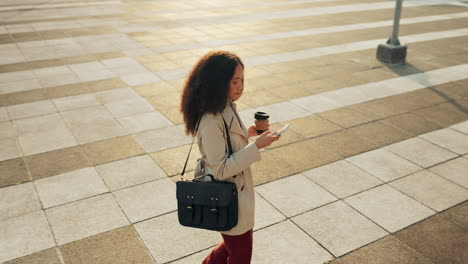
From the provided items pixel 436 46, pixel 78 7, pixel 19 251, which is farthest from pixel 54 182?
pixel 78 7

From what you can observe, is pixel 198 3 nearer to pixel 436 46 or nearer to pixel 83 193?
pixel 436 46

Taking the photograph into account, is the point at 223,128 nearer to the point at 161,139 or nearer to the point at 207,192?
the point at 207,192

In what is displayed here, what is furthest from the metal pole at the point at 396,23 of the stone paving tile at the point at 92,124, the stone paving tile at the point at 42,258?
the stone paving tile at the point at 42,258

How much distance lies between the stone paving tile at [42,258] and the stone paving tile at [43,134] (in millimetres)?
2663

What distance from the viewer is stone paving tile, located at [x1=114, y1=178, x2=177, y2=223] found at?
5254mm

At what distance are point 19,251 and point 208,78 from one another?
317 cm

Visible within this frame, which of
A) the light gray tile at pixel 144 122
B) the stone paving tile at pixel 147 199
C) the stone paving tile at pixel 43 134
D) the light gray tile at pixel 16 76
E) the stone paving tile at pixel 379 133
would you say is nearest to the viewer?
the stone paving tile at pixel 147 199

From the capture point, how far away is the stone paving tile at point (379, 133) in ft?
23.6

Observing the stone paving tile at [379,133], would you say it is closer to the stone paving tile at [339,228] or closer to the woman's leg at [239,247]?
the stone paving tile at [339,228]

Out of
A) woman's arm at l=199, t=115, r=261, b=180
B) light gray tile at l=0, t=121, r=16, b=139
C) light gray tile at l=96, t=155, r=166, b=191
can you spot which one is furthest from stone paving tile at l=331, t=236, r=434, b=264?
light gray tile at l=0, t=121, r=16, b=139

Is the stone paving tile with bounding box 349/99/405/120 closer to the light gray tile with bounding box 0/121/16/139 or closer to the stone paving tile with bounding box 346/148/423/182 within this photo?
the stone paving tile with bounding box 346/148/423/182

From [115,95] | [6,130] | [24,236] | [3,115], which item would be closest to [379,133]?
[115,95]

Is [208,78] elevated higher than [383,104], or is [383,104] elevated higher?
[208,78]

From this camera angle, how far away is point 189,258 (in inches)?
177
